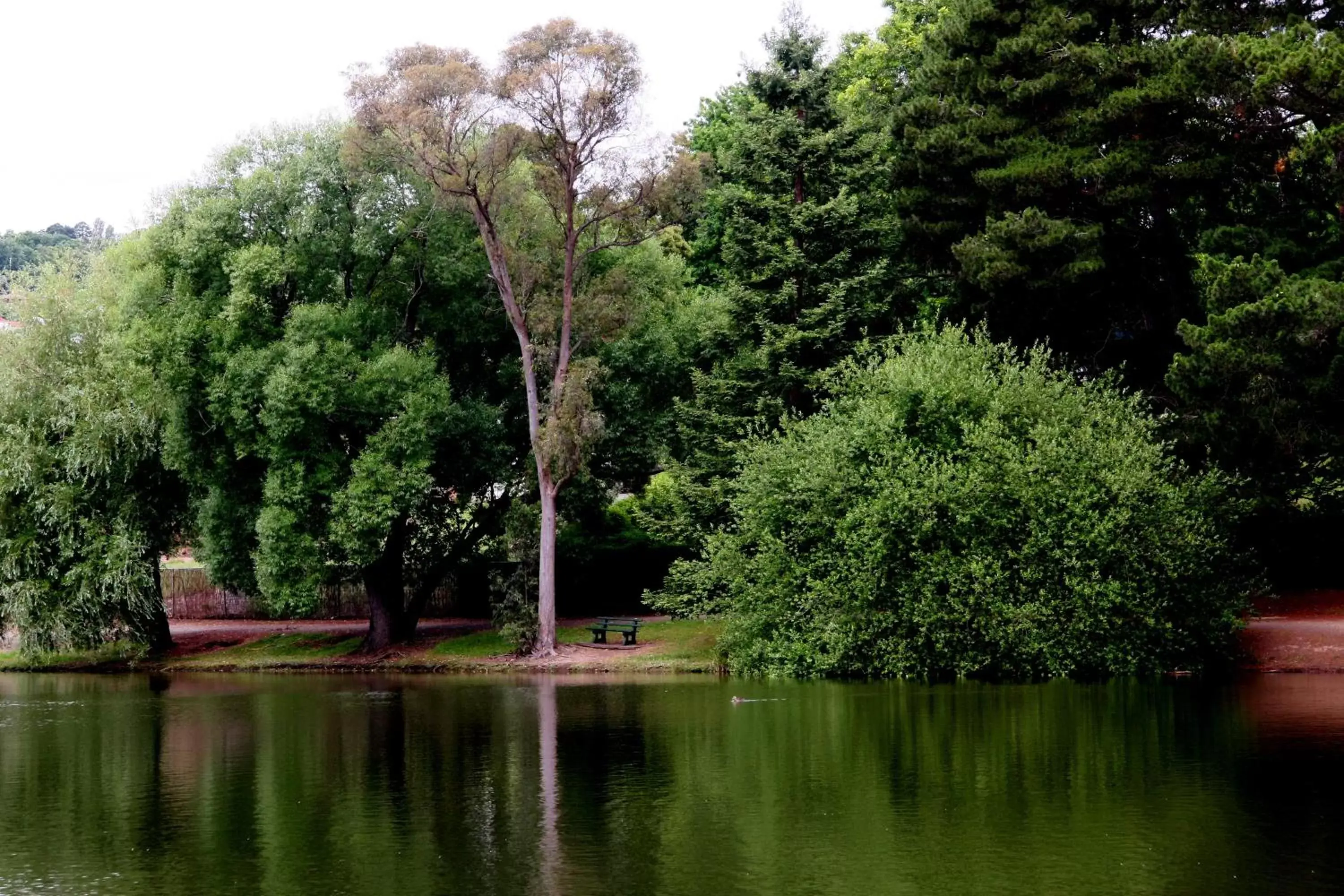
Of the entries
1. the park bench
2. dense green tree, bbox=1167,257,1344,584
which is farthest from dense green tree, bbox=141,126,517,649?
dense green tree, bbox=1167,257,1344,584

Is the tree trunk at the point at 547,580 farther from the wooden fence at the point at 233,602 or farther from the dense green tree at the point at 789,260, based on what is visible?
the wooden fence at the point at 233,602

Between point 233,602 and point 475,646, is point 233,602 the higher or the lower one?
the higher one

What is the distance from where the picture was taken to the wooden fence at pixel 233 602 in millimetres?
49062

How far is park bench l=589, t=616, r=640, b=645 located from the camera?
39.7m

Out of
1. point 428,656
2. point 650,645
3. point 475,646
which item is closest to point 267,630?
point 428,656

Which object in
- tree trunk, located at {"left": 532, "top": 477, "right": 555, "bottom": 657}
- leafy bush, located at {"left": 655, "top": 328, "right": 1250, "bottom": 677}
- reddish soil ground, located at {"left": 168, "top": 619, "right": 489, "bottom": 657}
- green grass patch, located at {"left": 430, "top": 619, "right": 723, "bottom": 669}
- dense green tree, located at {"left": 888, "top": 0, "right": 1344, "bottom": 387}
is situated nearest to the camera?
leafy bush, located at {"left": 655, "top": 328, "right": 1250, "bottom": 677}

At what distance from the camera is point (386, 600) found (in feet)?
138

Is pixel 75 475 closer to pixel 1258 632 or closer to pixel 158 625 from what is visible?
pixel 158 625

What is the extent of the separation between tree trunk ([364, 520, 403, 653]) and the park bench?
626cm

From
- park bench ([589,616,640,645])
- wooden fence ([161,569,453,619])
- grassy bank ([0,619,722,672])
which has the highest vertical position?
wooden fence ([161,569,453,619])

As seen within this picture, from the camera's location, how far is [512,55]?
38.4 metres

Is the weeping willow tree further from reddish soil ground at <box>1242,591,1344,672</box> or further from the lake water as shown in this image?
reddish soil ground at <box>1242,591,1344,672</box>

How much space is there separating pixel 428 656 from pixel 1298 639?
75.9 ft

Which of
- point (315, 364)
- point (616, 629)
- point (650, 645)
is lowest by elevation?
point (650, 645)
